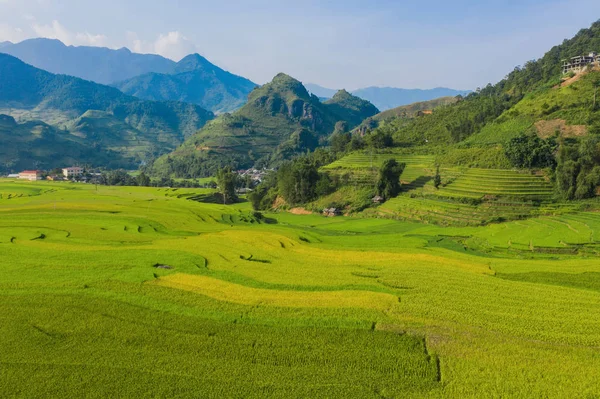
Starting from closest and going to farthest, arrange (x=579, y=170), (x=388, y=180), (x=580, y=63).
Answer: (x=579, y=170)
(x=388, y=180)
(x=580, y=63)

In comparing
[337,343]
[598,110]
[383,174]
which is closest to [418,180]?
[383,174]

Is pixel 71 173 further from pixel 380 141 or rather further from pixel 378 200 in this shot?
pixel 378 200

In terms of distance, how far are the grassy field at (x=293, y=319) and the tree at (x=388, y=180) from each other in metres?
31.6

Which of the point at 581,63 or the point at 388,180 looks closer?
the point at 388,180

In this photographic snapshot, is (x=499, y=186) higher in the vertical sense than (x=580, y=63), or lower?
lower

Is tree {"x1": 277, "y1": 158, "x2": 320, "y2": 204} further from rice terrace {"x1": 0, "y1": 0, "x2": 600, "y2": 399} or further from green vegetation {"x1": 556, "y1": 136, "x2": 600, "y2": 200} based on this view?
green vegetation {"x1": 556, "y1": 136, "x2": 600, "y2": 200}

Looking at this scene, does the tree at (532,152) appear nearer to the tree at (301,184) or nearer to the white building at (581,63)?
the tree at (301,184)

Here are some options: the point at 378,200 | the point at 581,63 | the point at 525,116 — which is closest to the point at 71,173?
the point at 378,200

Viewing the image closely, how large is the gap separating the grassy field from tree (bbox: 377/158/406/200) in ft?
104

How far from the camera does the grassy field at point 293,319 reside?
1384 cm

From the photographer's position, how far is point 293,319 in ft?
61.5

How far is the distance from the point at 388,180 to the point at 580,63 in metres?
60.5

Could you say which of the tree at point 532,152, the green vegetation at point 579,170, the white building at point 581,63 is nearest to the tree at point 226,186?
the tree at point 532,152

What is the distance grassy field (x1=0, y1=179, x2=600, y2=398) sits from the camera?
13.8 metres
